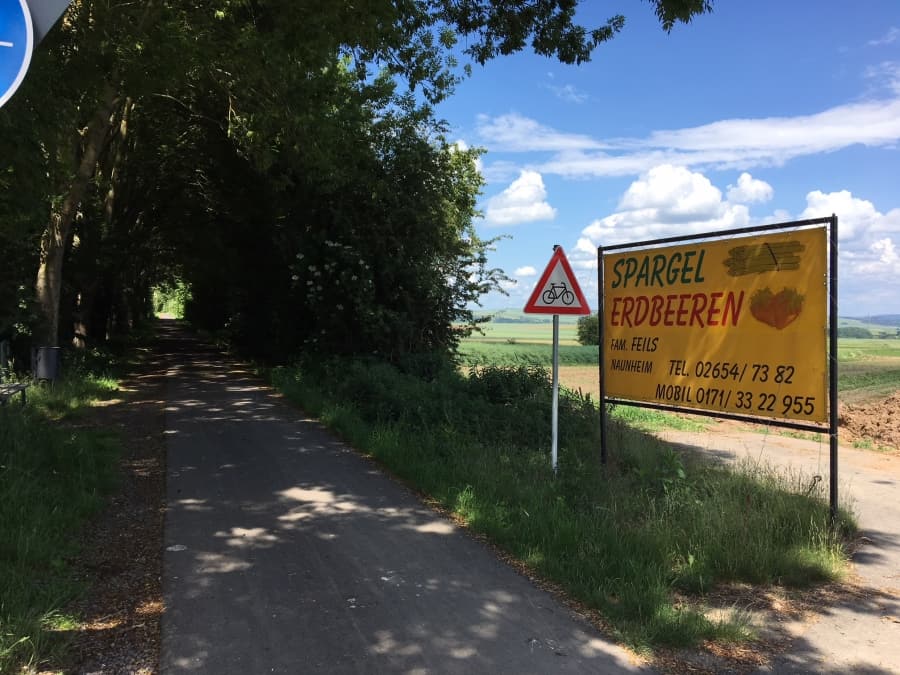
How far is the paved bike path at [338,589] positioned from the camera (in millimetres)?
3260

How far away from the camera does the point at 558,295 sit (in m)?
6.79

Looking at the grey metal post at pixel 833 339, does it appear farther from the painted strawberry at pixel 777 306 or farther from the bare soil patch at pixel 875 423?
the bare soil patch at pixel 875 423

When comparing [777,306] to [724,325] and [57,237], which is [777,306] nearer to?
[724,325]

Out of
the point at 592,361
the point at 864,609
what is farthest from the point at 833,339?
the point at 592,361

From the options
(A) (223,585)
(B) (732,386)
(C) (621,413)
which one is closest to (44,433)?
(A) (223,585)

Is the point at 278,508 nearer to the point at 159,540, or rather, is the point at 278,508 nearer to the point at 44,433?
the point at 159,540

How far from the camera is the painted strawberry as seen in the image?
532 cm

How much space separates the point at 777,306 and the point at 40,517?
6.13 meters

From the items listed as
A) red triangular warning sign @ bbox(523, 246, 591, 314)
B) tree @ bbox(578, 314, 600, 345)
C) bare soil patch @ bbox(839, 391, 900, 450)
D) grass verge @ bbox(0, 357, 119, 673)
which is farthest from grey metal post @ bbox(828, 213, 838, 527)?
tree @ bbox(578, 314, 600, 345)

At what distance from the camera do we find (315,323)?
1571 cm

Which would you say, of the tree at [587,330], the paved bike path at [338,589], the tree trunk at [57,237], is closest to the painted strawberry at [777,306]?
the paved bike path at [338,589]

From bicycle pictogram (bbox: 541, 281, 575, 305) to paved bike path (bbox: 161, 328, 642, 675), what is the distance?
2.55m

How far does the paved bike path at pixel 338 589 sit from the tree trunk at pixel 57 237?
842cm

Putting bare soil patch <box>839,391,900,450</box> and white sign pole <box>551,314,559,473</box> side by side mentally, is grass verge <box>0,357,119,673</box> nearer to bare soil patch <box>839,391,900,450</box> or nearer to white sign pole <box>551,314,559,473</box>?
white sign pole <box>551,314,559,473</box>
